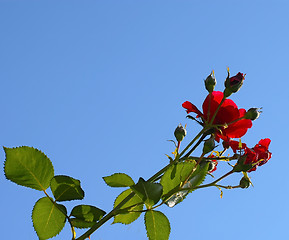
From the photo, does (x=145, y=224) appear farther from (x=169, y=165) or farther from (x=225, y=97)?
(x=225, y=97)

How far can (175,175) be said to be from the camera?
122 centimetres

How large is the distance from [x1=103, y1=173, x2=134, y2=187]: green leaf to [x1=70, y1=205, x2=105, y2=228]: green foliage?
90 millimetres

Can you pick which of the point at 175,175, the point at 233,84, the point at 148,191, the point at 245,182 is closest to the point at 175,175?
the point at 175,175

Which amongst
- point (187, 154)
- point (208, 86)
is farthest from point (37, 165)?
point (208, 86)

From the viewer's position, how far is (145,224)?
3.89ft

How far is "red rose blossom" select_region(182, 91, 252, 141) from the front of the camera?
1.37 metres

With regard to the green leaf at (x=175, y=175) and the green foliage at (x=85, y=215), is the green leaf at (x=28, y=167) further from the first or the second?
the green leaf at (x=175, y=175)

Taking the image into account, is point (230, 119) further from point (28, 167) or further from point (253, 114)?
point (28, 167)

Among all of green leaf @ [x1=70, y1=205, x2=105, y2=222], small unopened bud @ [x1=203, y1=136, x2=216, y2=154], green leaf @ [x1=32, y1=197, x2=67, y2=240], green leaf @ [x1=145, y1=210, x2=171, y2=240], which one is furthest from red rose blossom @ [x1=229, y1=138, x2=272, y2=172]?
green leaf @ [x1=32, y1=197, x2=67, y2=240]

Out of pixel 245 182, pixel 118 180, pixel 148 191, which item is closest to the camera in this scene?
pixel 148 191

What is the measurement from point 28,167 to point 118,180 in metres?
0.27

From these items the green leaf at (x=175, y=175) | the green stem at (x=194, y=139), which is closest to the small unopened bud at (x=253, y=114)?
the green stem at (x=194, y=139)

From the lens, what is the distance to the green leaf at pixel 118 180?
3.94ft

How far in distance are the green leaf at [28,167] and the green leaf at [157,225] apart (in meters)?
0.32
